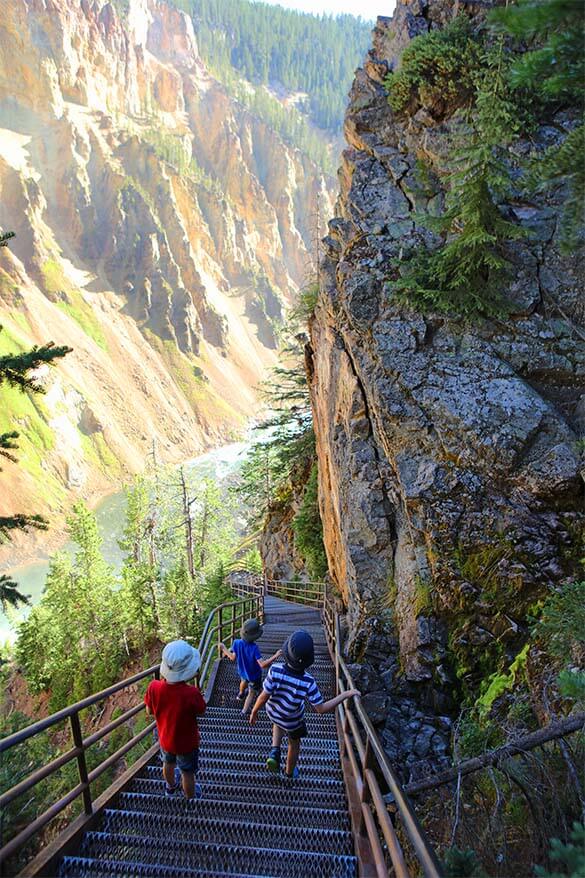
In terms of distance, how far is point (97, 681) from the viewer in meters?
23.0

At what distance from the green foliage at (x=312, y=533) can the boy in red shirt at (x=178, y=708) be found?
13260 millimetres

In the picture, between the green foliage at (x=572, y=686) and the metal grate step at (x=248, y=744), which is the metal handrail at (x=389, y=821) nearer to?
the green foliage at (x=572, y=686)

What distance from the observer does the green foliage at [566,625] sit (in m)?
4.71

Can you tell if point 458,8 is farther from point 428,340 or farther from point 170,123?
point 170,123

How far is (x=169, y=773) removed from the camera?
4016 millimetres

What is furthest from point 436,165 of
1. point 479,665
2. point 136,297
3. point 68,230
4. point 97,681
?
point 68,230

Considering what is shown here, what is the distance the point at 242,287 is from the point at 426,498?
92.0 metres

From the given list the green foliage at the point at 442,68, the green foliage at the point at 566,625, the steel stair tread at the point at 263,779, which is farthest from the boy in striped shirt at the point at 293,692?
the green foliage at the point at 442,68

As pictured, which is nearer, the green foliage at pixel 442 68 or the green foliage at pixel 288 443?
the green foliage at pixel 442 68

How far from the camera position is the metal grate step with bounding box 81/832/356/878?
3.19 m

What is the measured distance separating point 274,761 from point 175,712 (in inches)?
44.7

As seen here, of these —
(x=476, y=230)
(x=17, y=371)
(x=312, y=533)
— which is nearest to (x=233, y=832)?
(x=17, y=371)

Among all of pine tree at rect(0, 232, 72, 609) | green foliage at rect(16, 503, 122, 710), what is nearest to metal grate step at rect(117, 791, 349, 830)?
pine tree at rect(0, 232, 72, 609)

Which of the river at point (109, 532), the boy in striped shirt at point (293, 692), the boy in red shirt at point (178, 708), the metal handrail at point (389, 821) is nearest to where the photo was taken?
the metal handrail at point (389, 821)
